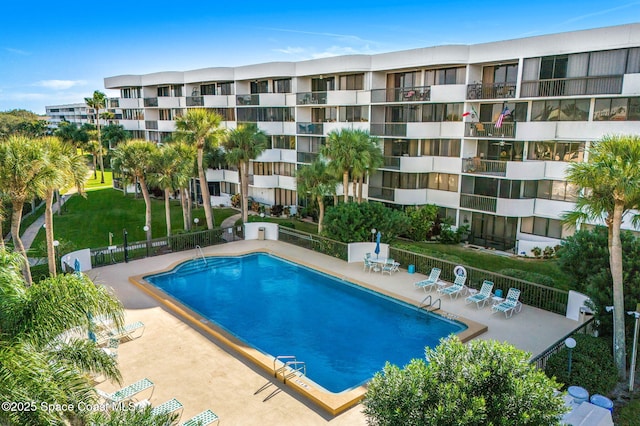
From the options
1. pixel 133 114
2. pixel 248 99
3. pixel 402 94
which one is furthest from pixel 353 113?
pixel 133 114

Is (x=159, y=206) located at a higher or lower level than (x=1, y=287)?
lower

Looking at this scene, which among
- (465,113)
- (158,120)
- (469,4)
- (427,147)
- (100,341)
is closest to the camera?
(100,341)

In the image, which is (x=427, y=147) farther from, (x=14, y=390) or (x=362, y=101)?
(x=14, y=390)

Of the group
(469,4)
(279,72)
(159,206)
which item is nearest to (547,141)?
(469,4)

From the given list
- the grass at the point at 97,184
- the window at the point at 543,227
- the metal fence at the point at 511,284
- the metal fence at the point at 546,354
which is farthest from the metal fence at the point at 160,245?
the grass at the point at 97,184

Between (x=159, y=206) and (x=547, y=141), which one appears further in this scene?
(x=159, y=206)

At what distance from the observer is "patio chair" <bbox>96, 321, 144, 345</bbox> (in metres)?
14.8

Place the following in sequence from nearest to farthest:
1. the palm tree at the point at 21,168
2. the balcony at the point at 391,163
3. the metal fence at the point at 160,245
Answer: the palm tree at the point at 21,168
the metal fence at the point at 160,245
the balcony at the point at 391,163

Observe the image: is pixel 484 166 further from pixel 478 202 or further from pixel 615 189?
pixel 615 189

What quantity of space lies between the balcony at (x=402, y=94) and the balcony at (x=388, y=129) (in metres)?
1.64

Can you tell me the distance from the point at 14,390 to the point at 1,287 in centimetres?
234

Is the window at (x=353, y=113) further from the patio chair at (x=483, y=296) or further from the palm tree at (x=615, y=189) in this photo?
the palm tree at (x=615, y=189)

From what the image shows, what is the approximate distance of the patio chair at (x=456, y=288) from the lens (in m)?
19.7

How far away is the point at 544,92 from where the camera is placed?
2531 cm
